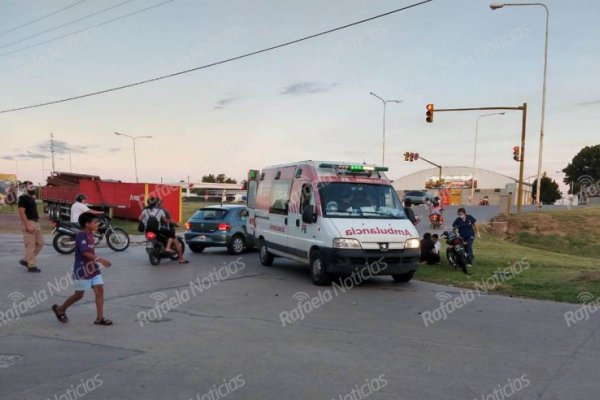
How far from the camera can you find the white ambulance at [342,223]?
10.4 meters

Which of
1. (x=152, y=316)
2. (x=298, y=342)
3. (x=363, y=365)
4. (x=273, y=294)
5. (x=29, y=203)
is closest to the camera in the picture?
(x=363, y=365)

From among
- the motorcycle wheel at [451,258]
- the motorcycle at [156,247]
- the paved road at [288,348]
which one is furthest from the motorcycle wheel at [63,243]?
the motorcycle wheel at [451,258]

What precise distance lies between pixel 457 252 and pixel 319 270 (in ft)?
13.3

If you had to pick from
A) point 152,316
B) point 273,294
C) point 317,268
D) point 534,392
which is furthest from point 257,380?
point 317,268

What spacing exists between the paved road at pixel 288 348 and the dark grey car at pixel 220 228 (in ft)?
19.3

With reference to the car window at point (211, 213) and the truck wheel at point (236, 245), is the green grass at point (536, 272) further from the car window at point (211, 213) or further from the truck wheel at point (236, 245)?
the car window at point (211, 213)

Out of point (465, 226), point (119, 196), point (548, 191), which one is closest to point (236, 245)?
point (465, 226)

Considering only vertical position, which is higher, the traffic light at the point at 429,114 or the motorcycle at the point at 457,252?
the traffic light at the point at 429,114

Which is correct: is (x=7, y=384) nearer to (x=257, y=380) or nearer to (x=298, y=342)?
(x=257, y=380)

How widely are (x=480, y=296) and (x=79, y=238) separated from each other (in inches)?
277

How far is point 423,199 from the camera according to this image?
53.2 metres

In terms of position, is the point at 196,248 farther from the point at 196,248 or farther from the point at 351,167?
the point at 351,167

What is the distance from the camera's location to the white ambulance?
10359 millimetres

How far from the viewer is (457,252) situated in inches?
514
